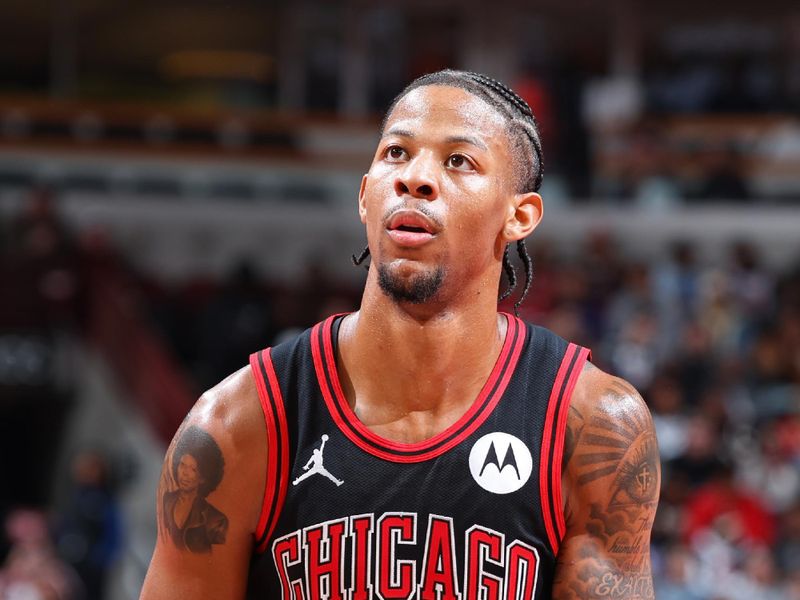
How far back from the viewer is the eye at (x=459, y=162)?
8.68 ft

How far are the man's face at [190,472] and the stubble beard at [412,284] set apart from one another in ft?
1.64

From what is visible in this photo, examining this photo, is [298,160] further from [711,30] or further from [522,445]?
[522,445]

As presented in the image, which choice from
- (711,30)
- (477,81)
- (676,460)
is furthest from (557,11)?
(477,81)

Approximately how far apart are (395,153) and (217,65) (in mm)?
13658

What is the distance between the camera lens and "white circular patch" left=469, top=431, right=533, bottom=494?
2.62m

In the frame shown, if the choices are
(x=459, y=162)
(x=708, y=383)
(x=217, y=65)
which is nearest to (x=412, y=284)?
(x=459, y=162)

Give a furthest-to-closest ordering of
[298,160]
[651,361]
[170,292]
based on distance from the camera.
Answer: [298,160], [170,292], [651,361]

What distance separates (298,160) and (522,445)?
1283 cm

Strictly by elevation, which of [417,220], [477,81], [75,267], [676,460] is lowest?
[676,460]

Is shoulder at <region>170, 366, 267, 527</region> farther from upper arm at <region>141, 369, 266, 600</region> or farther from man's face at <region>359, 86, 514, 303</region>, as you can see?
man's face at <region>359, 86, 514, 303</region>

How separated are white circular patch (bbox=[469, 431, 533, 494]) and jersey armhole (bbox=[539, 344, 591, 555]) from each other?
0.12ft

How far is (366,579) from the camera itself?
262 centimetres

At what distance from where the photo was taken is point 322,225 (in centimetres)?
1388

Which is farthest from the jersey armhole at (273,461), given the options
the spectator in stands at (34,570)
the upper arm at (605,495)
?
the spectator in stands at (34,570)
